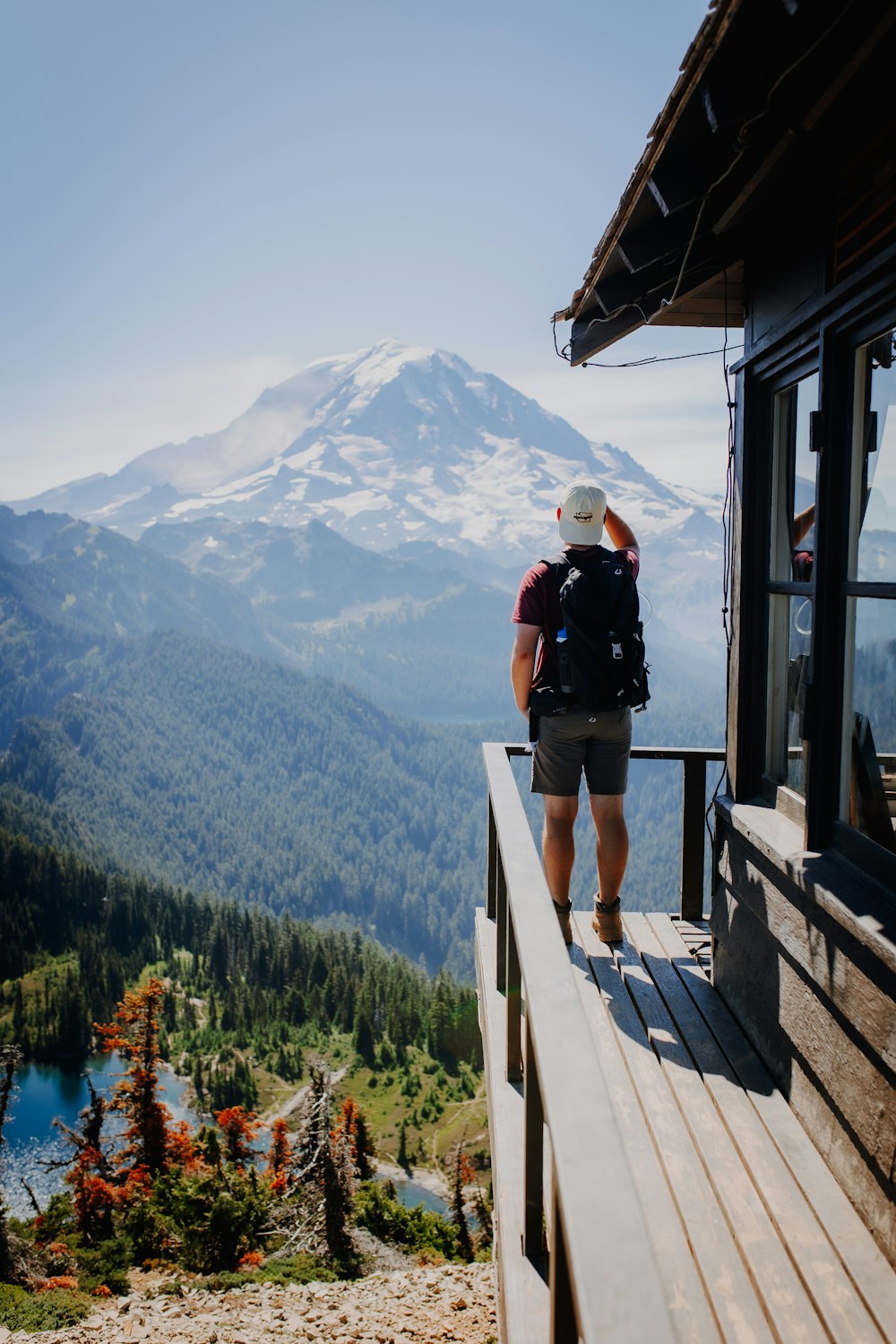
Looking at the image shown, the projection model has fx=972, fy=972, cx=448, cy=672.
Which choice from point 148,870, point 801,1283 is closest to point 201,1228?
point 801,1283

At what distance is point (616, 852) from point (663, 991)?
0.54m

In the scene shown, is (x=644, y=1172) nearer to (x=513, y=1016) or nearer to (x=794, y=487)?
(x=513, y=1016)

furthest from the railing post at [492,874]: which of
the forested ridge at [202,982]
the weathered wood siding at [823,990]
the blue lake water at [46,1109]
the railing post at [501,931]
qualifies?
the blue lake water at [46,1109]

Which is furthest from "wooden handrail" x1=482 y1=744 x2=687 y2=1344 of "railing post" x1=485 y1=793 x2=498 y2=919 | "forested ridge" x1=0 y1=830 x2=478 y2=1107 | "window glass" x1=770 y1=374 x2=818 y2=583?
"forested ridge" x1=0 y1=830 x2=478 y2=1107

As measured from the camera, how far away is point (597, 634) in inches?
137

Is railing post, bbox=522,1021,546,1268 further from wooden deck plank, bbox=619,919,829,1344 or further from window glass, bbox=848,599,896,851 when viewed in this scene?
window glass, bbox=848,599,896,851

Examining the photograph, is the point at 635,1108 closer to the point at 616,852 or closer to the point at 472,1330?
the point at 616,852

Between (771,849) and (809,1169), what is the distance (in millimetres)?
888

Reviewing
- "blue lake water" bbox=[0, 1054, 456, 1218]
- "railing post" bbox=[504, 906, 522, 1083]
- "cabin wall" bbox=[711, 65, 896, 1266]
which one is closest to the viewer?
"cabin wall" bbox=[711, 65, 896, 1266]

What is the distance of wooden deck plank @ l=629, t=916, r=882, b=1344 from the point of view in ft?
6.79

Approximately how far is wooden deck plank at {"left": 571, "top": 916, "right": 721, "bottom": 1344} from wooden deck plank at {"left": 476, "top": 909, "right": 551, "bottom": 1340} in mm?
290

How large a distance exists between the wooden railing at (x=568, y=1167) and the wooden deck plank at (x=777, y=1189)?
0.59 metres

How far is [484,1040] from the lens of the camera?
12.9ft

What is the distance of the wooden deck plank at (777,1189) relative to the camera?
2.07 m
